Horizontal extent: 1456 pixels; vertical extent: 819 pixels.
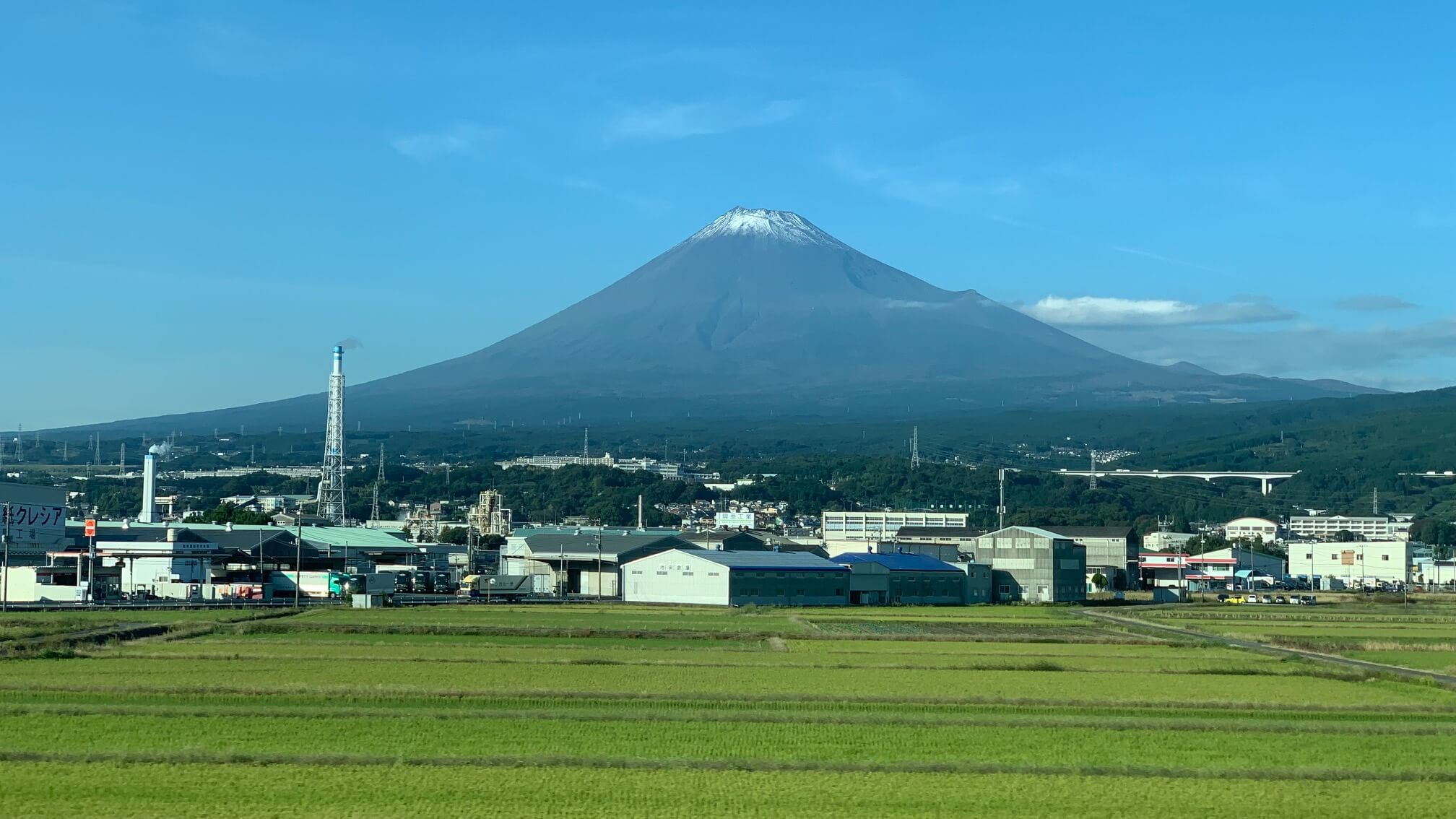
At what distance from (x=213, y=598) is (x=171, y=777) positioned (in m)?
42.3

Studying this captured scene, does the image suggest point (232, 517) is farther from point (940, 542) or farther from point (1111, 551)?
point (1111, 551)

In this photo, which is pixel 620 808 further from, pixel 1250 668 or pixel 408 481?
pixel 408 481

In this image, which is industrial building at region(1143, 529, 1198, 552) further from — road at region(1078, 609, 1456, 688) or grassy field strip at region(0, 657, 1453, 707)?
grassy field strip at region(0, 657, 1453, 707)

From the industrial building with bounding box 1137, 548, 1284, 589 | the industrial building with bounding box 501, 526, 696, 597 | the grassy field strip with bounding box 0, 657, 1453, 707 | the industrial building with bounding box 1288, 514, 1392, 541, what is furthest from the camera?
the industrial building with bounding box 1288, 514, 1392, 541

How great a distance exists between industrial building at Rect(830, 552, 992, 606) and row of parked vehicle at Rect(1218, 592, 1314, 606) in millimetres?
10146

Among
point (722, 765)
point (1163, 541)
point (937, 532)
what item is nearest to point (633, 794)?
point (722, 765)

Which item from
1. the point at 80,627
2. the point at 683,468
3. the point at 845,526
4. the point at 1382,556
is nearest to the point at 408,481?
the point at 683,468

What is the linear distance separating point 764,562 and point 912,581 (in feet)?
22.2

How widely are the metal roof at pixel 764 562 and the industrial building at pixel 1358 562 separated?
127 feet

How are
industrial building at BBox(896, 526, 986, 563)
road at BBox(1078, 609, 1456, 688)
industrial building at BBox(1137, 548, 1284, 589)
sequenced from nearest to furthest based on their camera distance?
road at BBox(1078, 609, 1456, 688)
industrial building at BBox(896, 526, 986, 563)
industrial building at BBox(1137, 548, 1284, 589)

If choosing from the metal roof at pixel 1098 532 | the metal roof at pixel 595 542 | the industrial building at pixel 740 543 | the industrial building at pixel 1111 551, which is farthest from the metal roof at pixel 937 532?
→ the metal roof at pixel 595 542

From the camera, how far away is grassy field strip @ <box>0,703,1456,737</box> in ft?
65.6

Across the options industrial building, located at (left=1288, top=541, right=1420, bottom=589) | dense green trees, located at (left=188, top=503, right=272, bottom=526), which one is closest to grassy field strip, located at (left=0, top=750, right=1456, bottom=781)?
industrial building, located at (left=1288, top=541, right=1420, bottom=589)

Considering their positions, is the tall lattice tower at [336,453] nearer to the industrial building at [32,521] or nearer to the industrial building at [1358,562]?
the industrial building at [32,521]
